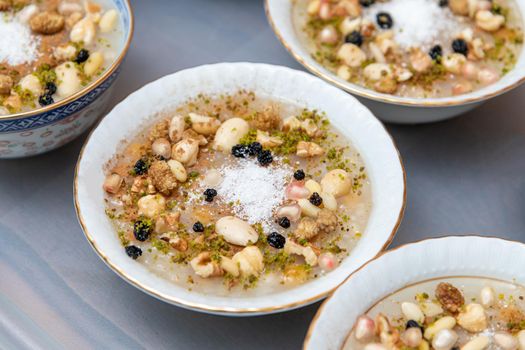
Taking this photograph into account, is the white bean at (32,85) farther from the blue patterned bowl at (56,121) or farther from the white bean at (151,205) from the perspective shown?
the white bean at (151,205)

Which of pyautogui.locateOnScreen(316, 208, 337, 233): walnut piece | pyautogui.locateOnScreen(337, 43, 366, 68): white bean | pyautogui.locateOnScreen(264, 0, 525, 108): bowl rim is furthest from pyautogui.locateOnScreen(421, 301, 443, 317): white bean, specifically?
pyautogui.locateOnScreen(337, 43, 366, 68): white bean

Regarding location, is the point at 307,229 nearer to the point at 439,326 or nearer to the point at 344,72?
the point at 439,326

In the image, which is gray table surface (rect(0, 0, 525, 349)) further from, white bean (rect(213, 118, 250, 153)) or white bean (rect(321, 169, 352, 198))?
white bean (rect(213, 118, 250, 153))

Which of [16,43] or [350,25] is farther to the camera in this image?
[350,25]

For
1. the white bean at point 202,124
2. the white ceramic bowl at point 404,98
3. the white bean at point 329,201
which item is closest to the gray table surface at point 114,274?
the white ceramic bowl at point 404,98

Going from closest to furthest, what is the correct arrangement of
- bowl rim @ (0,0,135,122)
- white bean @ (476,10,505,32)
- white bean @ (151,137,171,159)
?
1. bowl rim @ (0,0,135,122)
2. white bean @ (151,137,171,159)
3. white bean @ (476,10,505,32)

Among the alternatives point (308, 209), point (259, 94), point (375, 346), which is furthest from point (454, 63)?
point (375, 346)
